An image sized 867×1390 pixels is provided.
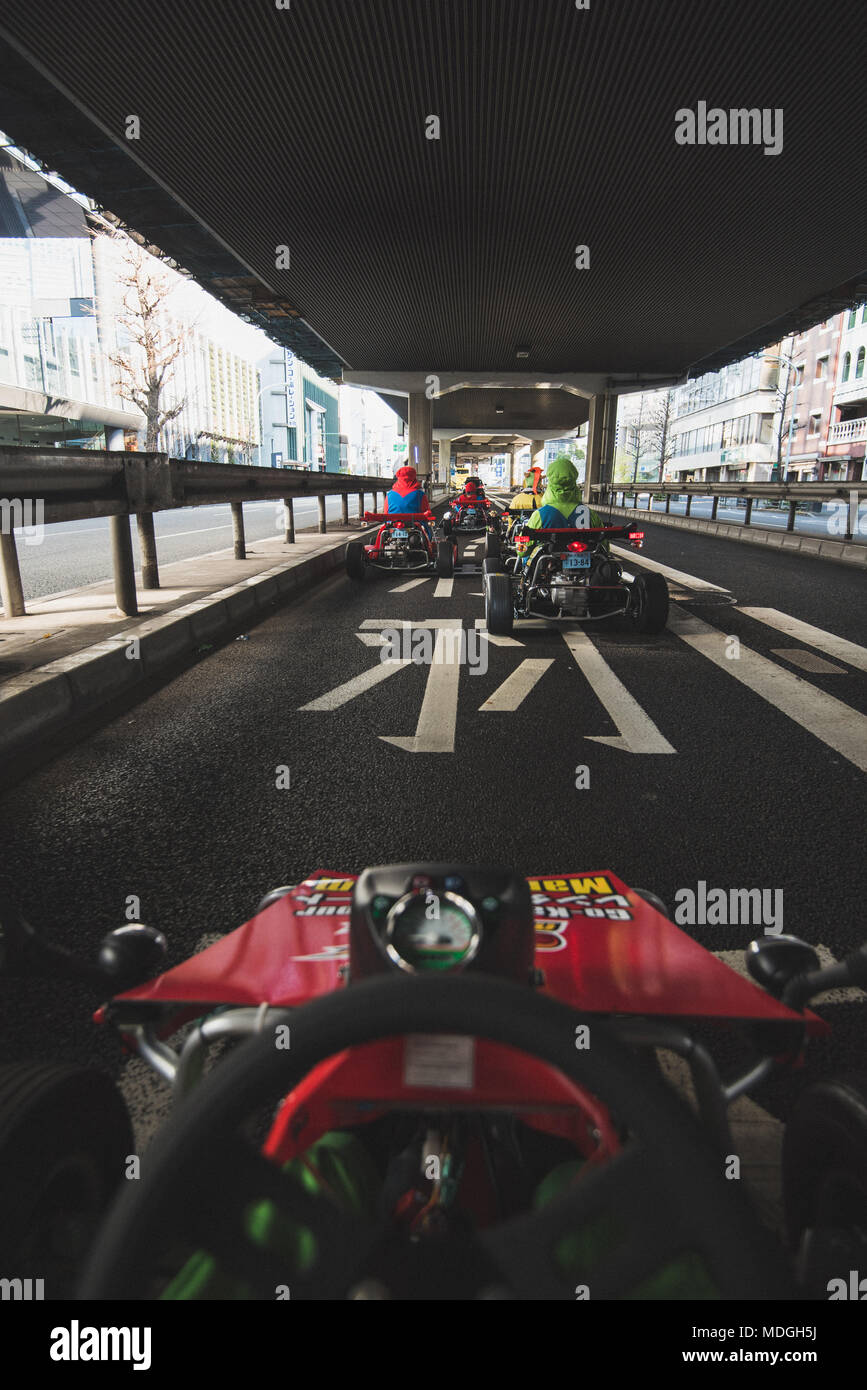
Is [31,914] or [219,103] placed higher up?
[219,103]

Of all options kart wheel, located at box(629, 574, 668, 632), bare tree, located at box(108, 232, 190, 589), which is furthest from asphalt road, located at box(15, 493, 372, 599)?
bare tree, located at box(108, 232, 190, 589)

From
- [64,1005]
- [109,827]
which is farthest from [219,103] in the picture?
[64,1005]

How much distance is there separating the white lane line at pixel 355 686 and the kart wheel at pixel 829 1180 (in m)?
3.60

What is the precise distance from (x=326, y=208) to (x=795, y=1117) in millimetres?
19604

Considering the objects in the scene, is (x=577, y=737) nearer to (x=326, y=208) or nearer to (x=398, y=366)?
(x=326, y=208)

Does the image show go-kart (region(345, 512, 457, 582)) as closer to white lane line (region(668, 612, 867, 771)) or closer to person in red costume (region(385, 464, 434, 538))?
person in red costume (region(385, 464, 434, 538))

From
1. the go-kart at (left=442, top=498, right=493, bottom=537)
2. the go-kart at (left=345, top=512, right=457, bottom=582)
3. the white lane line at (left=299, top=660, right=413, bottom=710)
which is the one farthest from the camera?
the go-kart at (left=442, top=498, right=493, bottom=537)

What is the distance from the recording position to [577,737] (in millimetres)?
4098

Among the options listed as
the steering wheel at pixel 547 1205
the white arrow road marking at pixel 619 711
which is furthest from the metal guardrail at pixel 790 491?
the steering wheel at pixel 547 1205

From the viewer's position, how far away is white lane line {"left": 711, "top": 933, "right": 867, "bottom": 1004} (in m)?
1.99

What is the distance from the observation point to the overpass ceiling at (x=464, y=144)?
33.3 feet

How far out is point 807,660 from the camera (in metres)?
5.86

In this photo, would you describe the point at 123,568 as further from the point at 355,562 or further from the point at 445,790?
the point at 355,562

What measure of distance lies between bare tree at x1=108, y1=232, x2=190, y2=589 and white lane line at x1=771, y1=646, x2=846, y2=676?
3686 cm
